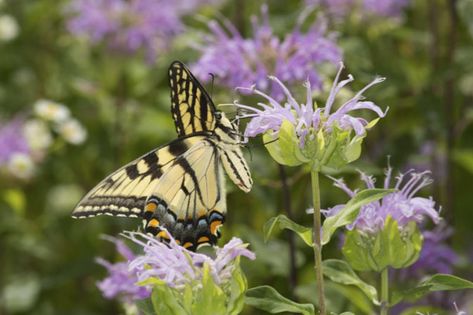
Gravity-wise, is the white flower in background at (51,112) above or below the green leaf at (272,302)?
above

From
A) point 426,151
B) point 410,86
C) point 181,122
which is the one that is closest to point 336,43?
point 410,86

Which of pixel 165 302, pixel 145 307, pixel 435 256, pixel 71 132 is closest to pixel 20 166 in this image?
pixel 71 132

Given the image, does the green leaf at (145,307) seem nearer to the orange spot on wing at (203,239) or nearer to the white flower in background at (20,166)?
the orange spot on wing at (203,239)

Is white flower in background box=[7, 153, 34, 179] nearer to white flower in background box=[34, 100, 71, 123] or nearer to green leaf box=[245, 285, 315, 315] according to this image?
white flower in background box=[34, 100, 71, 123]

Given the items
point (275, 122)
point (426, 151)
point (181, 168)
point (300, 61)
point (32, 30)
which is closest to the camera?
point (275, 122)

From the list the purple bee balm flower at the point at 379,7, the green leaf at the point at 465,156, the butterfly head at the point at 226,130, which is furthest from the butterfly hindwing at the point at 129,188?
the purple bee balm flower at the point at 379,7

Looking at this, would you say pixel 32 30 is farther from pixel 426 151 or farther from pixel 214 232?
pixel 214 232
